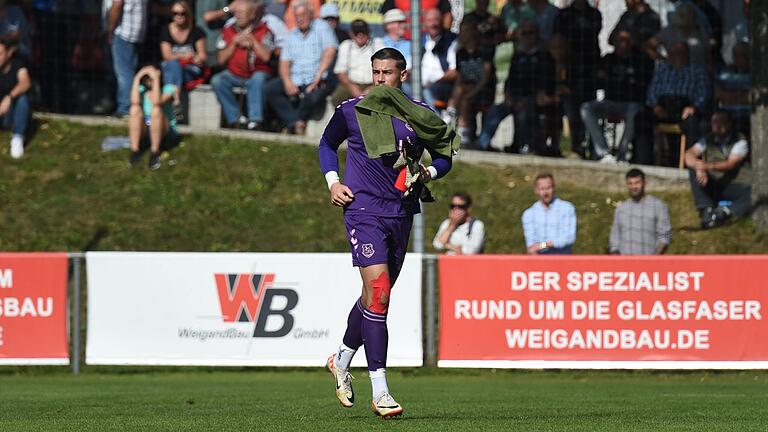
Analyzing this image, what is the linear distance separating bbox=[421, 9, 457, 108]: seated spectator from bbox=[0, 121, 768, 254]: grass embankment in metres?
1.22

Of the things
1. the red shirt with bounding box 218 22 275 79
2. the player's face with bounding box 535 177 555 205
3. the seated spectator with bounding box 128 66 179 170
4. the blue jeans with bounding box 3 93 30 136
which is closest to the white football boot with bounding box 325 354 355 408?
the player's face with bounding box 535 177 555 205

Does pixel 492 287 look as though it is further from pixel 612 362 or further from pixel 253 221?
pixel 253 221

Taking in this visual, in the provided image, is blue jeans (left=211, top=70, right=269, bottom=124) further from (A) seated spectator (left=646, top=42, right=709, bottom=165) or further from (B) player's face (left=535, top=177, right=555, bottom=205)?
(B) player's face (left=535, top=177, right=555, bottom=205)

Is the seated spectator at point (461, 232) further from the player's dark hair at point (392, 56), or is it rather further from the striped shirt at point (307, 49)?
the player's dark hair at point (392, 56)

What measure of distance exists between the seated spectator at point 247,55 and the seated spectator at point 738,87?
5.93 m

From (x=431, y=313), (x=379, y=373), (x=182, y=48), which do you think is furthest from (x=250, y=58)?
(x=379, y=373)

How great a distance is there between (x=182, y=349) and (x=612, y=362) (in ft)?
13.2

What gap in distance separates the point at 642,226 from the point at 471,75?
4185mm

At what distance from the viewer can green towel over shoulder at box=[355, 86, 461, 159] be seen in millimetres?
7574

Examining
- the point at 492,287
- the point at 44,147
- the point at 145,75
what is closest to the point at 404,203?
the point at 492,287

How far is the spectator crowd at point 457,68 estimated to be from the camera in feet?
57.9

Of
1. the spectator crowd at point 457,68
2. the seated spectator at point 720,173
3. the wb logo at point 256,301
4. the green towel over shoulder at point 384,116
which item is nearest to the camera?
the green towel over shoulder at point 384,116

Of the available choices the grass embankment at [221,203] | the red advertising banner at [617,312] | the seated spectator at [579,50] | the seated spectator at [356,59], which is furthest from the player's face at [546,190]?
the seated spectator at [356,59]

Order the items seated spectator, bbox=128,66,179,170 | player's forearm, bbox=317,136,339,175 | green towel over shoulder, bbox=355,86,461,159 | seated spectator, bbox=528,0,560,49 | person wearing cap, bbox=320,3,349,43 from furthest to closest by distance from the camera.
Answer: person wearing cap, bbox=320,3,349,43
seated spectator, bbox=128,66,179,170
seated spectator, bbox=528,0,560,49
player's forearm, bbox=317,136,339,175
green towel over shoulder, bbox=355,86,461,159
